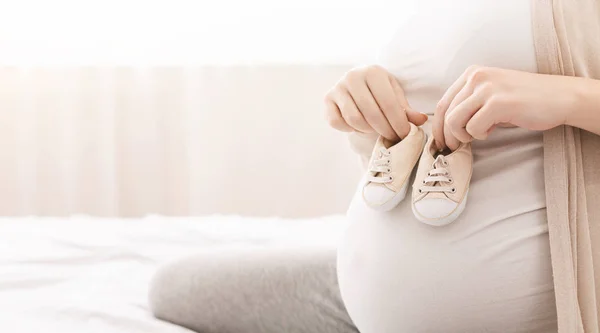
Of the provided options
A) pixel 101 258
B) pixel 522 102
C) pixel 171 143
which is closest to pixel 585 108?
pixel 522 102

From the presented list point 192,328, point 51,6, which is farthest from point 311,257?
point 51,6

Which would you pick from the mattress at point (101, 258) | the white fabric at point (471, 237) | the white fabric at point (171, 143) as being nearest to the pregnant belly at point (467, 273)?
the white fabric at point (471, 237)

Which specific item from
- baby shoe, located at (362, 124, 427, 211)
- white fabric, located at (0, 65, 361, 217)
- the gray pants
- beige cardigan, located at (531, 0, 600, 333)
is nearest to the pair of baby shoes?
baby shoe, located at (362, 124, 427, 211)

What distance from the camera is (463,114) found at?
743mm

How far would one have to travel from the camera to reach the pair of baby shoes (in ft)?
2.54

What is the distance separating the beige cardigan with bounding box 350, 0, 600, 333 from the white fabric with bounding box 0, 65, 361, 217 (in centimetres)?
181

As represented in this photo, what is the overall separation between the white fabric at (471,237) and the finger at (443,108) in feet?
0.20

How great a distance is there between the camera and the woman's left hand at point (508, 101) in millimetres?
730

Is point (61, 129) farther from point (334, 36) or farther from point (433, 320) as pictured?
point (433, 320)

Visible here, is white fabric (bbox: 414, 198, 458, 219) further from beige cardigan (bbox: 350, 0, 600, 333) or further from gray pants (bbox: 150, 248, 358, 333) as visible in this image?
gray pants (bbox: 150, 248, 358, 333)

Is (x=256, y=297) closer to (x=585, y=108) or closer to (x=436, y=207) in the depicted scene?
(x=436, y=207)

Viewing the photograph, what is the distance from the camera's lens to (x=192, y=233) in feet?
5.06

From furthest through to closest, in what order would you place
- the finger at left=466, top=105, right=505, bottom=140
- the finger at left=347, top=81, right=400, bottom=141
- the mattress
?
the mattress < the finger at left=347, top=81, right=400, bottom=141 < the finger at left=466, top=105, right=505, bottom=140

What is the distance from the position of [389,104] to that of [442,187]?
131 mm
